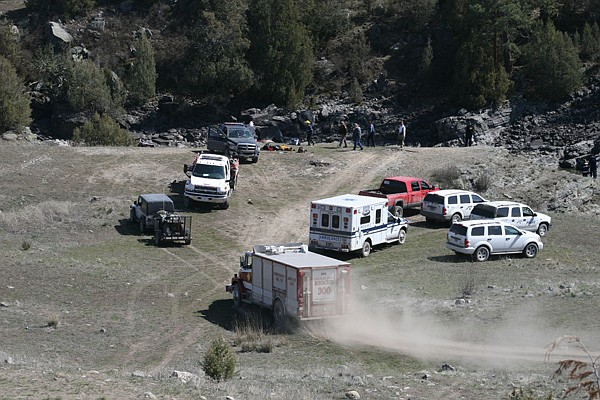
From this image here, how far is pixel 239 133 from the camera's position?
50125 millimetres

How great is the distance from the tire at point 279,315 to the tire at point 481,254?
1055 cm

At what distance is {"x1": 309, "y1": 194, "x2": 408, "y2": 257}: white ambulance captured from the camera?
3562 cm

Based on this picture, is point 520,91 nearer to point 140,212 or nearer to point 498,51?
point 498,51

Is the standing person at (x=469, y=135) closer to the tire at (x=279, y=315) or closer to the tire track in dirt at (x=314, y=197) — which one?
the tire track in dirt at (x=314, y=197)

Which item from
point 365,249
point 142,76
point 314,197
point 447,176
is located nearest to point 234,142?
point 314,197

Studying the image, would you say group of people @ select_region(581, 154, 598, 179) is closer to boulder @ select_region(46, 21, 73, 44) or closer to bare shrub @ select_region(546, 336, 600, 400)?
bare shrub @ select_region(546, 336, 600, 400)

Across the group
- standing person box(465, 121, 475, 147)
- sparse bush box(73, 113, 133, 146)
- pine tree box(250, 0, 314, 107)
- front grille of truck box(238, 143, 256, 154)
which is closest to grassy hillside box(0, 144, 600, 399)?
front grille of truck box(238, 143, 256, 154)

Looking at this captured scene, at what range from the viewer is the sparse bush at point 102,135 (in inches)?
2355

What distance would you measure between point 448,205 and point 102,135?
27.4m

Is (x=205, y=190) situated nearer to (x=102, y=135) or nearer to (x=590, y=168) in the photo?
(x=102, y=135)

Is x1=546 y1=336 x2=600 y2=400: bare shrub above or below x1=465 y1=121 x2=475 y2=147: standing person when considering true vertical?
below

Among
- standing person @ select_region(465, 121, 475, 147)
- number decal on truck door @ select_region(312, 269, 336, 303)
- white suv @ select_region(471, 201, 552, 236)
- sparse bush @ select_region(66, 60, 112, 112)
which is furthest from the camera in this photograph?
sparse bush @ select_region(66, 60, 112, 112)

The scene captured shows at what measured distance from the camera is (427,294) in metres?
30.5

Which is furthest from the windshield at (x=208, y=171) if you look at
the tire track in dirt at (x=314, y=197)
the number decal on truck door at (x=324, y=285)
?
the number decal on truck door at (x=324, y=285)
